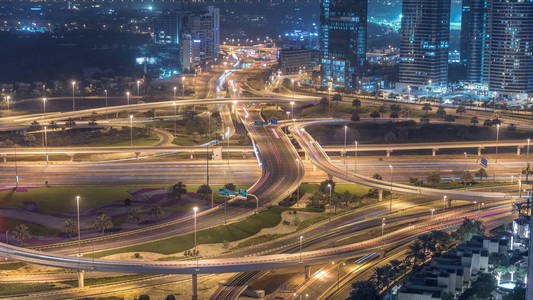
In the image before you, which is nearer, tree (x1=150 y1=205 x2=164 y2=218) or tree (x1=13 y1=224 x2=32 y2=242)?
tree (x1=13 y1=224 x2=32 y2=242)

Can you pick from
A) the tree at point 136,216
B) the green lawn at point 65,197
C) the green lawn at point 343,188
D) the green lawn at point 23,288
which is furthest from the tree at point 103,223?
the green lawn at point 343,188

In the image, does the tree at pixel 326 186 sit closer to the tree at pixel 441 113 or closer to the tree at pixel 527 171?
the tree at pixel 527 171

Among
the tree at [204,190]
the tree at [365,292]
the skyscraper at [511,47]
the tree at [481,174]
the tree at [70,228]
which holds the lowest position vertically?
the tree at [365,292]

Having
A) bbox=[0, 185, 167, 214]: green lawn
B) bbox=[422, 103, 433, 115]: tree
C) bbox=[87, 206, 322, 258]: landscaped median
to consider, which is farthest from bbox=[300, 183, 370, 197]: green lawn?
bbox=[422, 103, 433, 115]: tree

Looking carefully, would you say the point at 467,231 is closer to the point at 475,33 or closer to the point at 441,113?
the point at 441,113

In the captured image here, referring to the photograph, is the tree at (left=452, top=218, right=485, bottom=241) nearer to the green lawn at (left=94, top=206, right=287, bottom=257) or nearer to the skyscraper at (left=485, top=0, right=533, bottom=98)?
the green lawn at (left=94, top=206, right=287, bottom=257)

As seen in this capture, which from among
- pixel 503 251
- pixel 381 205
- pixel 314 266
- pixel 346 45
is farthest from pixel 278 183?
pixel 346 45
